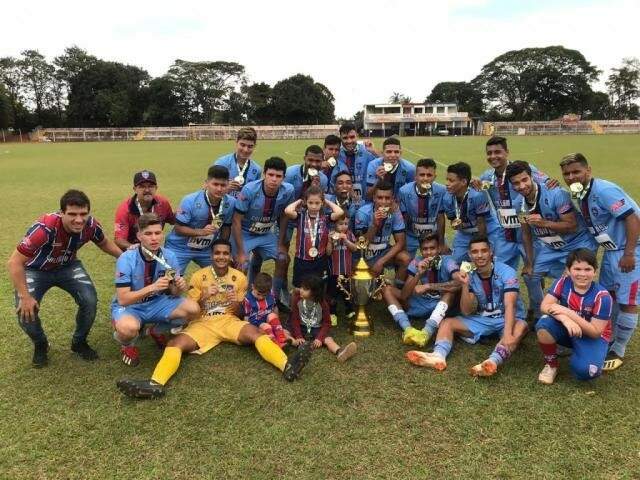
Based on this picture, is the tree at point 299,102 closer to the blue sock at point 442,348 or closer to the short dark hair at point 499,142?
the short dark hair at point 499,142

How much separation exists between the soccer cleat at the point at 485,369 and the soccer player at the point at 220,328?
5.11 feet

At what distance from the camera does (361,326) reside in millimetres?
5383

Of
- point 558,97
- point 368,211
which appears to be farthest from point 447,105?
point 368,211

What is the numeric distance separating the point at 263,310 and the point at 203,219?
146 cm

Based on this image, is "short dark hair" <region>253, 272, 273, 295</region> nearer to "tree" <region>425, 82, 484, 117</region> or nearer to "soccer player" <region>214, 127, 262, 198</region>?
"soccer player" <region>214, 127, 262, 198</region>

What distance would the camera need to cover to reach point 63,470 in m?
3.27

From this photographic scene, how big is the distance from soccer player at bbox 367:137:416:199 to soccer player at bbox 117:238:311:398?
228cm

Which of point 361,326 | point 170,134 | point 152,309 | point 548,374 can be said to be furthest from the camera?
point 170,134

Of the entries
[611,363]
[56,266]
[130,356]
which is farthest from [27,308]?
[611,363]

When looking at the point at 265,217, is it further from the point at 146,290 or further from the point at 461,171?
the point at 461,171

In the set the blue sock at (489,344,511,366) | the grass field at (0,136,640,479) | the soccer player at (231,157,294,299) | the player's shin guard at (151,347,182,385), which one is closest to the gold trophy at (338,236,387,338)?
the grass field at (0,136,640,479)

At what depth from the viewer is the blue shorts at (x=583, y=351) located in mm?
4102

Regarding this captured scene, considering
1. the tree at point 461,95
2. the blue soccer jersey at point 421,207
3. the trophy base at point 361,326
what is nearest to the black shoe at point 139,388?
the trophy base at point 361,326

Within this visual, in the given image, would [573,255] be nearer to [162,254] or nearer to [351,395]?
[351,395]
